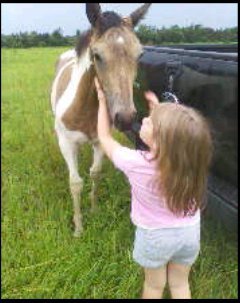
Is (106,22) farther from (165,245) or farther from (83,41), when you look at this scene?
(165,245)

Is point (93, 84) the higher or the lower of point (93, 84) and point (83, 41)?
the lower

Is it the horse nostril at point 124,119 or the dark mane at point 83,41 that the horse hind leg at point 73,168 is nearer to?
the dark mane at point 83,41

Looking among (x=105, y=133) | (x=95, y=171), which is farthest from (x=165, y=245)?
(x=95, y=171)

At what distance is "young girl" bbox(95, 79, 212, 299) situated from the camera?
7.36 ft

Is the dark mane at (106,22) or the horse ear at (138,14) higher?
the horse ear at (138,14)

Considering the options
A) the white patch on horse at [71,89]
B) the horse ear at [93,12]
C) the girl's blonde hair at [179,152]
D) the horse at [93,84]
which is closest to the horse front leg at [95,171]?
the horse at [93,84]

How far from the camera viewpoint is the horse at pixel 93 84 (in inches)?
114

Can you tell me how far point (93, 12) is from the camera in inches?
122

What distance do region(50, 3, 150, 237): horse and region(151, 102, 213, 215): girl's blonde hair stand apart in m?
0.58

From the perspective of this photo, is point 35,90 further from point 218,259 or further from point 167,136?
point 167,136

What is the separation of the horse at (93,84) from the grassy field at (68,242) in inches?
7.7

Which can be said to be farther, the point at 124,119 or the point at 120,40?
the point at 120,40

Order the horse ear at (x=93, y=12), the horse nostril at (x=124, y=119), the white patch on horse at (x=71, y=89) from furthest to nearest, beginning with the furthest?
the white patch on horse at (x=71, y=89) → the horse ear at (x=93, y=12) → the horse nostril at (x=124, y=119)

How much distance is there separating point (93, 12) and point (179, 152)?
1304 millimetres
